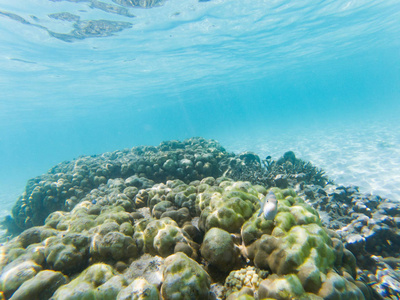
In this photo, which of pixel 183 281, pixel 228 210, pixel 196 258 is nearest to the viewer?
pixel 183 281

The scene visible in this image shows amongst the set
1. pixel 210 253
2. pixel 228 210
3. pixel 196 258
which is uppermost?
pixel 228 210

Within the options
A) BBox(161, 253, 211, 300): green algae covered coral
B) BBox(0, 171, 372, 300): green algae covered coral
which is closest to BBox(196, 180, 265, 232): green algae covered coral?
BBox(0, 171, 372, 300): green algae covered coral

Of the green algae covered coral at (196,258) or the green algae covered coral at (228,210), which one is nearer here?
the green algae covered coral at (196,258)

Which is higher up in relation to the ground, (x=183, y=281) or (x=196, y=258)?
→ (x=183, y=281)

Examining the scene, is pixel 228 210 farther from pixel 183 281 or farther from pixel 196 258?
pixel 183 281

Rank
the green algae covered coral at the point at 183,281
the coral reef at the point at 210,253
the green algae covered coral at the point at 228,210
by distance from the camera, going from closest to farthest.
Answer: the green algae covered coral at the point at 183,281
the coral reef at the point at 210,253
the green algae covered coral at the point at 228,210

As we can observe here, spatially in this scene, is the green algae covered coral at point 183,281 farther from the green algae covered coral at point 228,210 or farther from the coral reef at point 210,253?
the green algae covered coral at point 228,210

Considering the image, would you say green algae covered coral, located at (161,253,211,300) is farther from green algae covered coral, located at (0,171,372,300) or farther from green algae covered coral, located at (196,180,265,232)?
green algae covered coral, located at (196,180,265,232)

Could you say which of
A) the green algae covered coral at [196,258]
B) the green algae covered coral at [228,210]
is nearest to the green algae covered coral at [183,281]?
the green algae covered coral at [196,258]

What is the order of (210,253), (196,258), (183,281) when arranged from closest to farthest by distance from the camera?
(183,281) → (210,253) → (196,258)

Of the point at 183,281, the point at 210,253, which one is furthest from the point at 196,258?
the point at 183,281

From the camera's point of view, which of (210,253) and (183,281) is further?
(210,253)

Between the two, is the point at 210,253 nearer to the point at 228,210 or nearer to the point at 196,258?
the point at 196,258

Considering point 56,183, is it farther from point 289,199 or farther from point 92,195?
point 289,199
